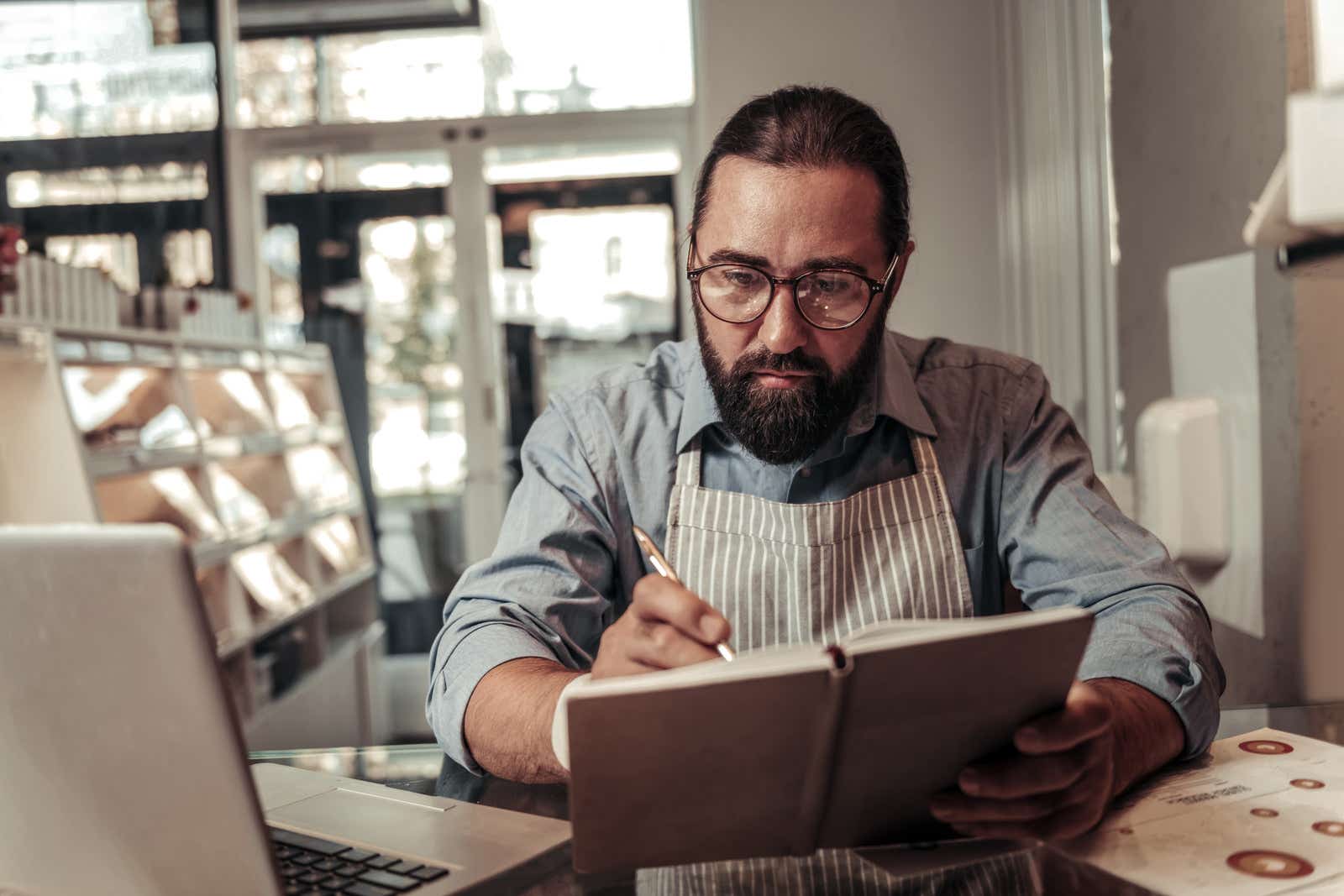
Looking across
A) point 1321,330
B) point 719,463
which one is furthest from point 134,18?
point 1321,330

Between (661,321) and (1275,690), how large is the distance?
12.0ft

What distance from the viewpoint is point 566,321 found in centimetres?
495

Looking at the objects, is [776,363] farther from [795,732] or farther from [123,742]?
[123,742]

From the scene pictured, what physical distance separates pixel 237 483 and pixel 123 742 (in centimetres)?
352

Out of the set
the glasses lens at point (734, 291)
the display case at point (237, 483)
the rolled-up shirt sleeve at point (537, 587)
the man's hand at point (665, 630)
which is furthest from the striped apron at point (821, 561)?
the display case at point (237, 483)

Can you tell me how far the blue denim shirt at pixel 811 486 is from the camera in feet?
4.05

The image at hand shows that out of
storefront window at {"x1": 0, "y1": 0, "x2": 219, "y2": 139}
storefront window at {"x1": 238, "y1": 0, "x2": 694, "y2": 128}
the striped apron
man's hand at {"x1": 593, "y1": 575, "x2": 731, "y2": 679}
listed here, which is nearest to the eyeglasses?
the striped apron

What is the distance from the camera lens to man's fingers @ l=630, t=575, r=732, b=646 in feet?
2.79

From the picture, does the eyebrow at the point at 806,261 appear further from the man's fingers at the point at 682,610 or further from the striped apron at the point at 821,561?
the man's fingers at the point at 682,610

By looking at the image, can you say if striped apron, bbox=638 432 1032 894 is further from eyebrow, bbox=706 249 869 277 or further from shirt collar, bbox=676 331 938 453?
eyebrow, bbox=706 249 869 277

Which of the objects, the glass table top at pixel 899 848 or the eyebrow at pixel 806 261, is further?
the eyebrow at pixel 806 261

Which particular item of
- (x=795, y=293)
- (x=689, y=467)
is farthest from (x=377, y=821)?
(x=795, y=293)

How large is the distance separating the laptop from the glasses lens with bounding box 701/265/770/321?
2.35 feet

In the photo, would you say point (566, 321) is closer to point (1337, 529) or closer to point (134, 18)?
point (134, 18)
